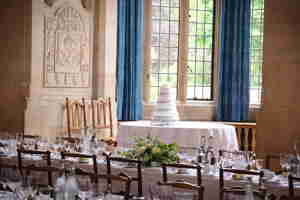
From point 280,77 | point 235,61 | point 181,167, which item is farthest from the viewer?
point 235,61

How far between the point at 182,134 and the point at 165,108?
0.47 meters

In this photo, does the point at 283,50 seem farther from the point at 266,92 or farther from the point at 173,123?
the point at 173,123

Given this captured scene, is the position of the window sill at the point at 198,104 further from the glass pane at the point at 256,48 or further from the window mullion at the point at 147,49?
the glass pane at the point at 256,48

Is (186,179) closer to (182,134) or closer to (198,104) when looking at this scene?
(182,134)

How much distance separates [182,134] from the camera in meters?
8.79

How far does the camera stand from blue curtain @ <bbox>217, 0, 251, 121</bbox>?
36.8ft

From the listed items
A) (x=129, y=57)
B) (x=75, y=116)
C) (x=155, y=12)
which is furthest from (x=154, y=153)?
(x=155, y=12)

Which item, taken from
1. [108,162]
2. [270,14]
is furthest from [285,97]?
[108,162]

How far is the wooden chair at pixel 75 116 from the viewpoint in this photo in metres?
9.62

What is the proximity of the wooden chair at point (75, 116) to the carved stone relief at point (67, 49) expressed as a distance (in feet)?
1.00

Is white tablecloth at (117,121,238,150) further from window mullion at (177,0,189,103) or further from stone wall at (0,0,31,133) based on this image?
window mullion at (177,0,189,103)

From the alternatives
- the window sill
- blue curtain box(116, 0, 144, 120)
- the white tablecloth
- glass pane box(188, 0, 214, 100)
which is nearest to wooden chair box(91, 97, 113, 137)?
blue curtain box(116, 0, 144, 120)

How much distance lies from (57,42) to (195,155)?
147 inches

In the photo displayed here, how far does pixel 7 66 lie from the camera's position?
9477 millimetres
